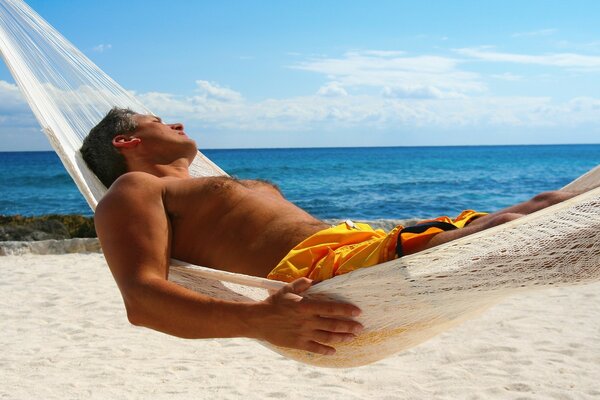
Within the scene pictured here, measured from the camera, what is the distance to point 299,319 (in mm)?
1411

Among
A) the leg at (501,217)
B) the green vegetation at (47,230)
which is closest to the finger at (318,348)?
the leg at (501,217)

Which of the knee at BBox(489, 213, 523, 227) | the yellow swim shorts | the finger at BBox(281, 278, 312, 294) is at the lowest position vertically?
the finger at BBox(281, 278, 312, 294)

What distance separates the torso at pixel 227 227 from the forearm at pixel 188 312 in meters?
0.31

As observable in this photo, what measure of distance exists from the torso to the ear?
381 mm

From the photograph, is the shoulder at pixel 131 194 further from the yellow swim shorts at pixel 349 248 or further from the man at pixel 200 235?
the yellow swim shorts at pixel 349 248

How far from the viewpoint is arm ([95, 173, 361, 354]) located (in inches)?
55.9

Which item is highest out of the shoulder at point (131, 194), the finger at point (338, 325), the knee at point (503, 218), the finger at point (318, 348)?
the knee at point (503, 218)

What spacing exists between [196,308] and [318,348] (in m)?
0.26

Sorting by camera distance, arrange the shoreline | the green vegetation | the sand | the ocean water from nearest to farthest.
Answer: the sand, the shoreline, the green vegetation, the ocean water

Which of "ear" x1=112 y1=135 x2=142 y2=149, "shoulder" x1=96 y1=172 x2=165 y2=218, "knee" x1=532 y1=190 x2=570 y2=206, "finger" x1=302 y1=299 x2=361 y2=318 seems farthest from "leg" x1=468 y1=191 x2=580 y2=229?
"ear" x1=112 y1=135 x2=142 y2=149

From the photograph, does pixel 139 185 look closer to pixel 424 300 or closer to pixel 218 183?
pixel 218 183

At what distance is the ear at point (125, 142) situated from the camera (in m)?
2.19

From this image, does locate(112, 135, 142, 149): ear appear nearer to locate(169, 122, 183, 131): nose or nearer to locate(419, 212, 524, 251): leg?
locate(169, 122, 183, 131): nose

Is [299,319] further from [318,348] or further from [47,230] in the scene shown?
[47,230]
